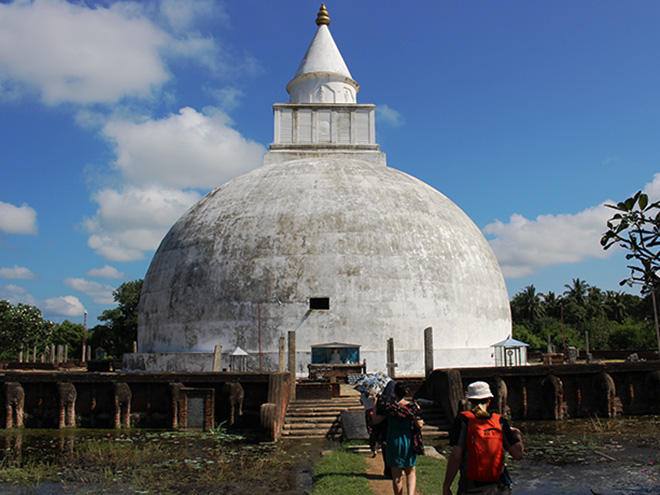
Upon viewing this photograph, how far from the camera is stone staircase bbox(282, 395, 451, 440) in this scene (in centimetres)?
1137

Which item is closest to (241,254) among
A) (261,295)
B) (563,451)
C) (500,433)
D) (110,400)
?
(261,295)

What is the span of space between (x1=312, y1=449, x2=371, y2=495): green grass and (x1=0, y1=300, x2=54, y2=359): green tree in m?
34.5

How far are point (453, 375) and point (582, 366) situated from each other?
12.1 feet

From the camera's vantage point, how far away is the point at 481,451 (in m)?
4.36

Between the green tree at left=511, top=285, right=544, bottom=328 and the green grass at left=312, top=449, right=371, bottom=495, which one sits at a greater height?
the green tree at left=511, top=285, right=544, bottom=328

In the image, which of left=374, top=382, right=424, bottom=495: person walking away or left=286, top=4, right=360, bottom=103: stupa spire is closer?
left=374, top=382, right=424, bottom=495: person walking away

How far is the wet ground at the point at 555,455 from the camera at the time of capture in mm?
7445

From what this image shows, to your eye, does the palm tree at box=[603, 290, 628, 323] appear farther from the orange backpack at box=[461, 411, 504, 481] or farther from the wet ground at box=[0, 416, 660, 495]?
the orange backpack at box=[461, 411, 504, 481]

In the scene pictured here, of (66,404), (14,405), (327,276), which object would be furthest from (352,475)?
(327,276)

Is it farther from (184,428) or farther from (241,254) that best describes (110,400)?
(241,254)

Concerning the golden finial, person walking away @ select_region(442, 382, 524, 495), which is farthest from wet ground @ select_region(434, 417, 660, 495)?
the golden finial

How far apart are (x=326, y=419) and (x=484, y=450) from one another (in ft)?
26.7

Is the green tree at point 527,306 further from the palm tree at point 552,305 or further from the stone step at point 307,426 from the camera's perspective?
the stone step at point 307,426

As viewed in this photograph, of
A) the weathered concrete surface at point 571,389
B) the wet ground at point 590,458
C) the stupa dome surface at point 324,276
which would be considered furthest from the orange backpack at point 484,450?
the stupa dome surface at point 324,276
